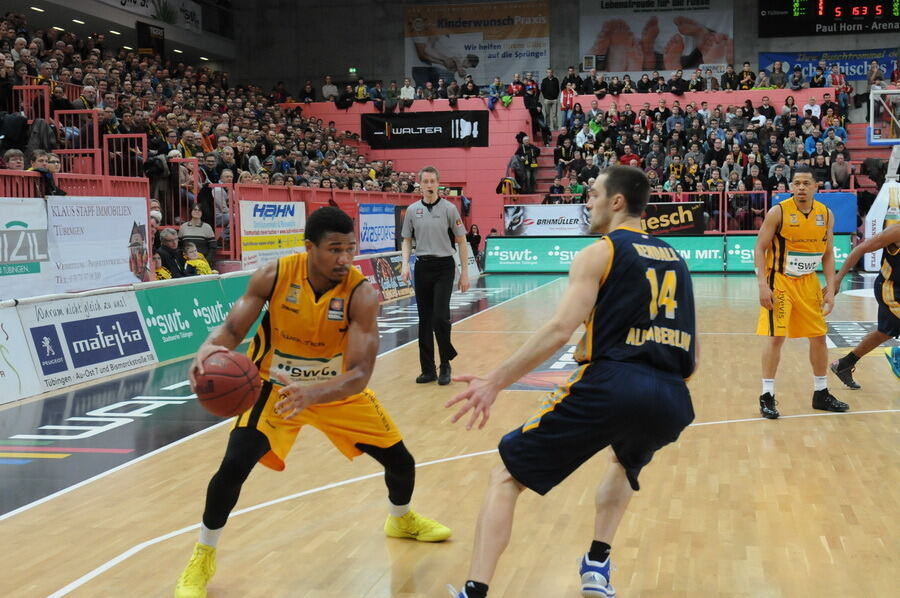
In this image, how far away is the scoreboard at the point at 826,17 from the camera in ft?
110

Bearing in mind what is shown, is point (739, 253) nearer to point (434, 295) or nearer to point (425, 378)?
point (425, 378)

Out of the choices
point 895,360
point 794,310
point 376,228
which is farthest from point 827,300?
point 376,228

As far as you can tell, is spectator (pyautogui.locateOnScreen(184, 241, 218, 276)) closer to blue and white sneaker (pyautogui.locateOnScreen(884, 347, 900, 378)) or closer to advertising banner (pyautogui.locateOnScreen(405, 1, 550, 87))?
blue and white sneaker (pyautogui.locateOnScreen(884, 347, 900, 378))

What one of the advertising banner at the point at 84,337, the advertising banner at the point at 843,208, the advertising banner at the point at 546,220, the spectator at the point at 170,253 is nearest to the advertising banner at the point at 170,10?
the advertising banner at the point at 546,220

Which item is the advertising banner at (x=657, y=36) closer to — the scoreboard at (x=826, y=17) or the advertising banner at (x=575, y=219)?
the scoreboard at (x=826, y=17)

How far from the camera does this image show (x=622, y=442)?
3875mm

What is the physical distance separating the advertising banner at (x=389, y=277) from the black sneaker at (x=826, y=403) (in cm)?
1092

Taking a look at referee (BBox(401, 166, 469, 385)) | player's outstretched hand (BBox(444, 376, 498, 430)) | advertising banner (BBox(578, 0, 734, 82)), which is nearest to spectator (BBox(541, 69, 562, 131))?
advertising banner (BBox(578, 0, 734, 82))

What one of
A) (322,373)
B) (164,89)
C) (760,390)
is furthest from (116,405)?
(164,89)

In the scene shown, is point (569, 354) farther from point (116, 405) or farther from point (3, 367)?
point (3, 367)

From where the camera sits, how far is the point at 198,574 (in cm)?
430

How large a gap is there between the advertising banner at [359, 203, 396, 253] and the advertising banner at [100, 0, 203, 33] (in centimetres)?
1128

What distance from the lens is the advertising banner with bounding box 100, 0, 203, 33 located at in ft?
96.0

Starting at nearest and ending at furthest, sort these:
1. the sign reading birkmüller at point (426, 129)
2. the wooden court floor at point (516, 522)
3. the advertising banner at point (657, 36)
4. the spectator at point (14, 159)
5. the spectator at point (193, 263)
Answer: the wooden court floor at point (516, 522), the spectator at point (14, 159), the spectator at point (193, 263), the sign reading birkmüller at point (426, 129), the advertising banner at point (657, 36)
